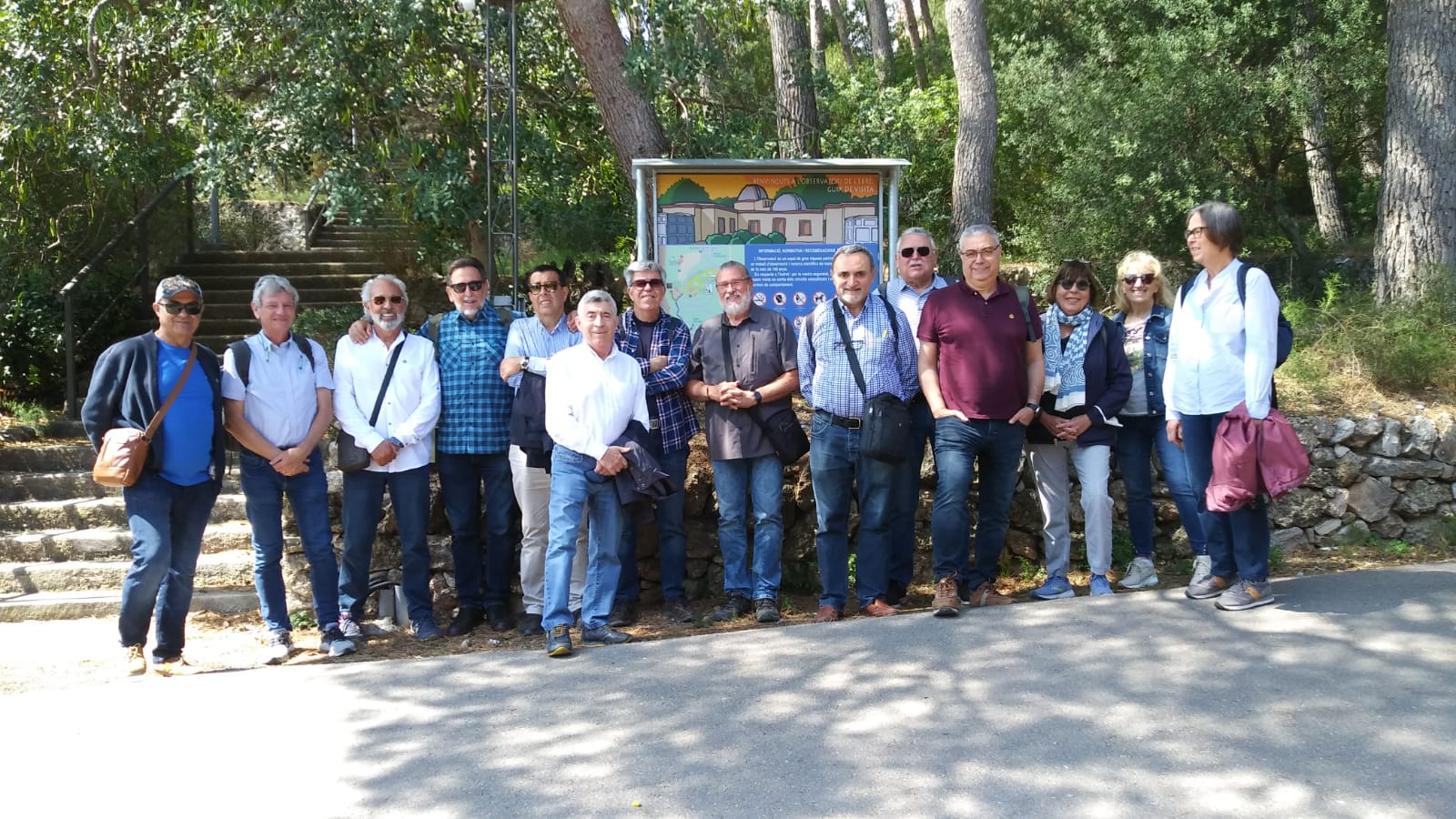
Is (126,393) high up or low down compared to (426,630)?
up

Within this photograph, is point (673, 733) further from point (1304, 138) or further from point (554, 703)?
point (1304, 138)

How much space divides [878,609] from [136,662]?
3.64 m

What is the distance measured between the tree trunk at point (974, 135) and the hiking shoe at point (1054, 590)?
495 cm

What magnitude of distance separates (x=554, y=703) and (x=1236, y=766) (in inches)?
102

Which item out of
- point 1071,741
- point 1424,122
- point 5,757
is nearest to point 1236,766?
point 1071,741

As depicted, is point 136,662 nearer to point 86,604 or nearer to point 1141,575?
point 86,604

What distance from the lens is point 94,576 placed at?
7.49m

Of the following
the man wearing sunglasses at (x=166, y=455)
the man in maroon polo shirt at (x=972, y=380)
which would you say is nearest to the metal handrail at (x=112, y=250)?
the man wearing sunglasses at (x=166, y=455)

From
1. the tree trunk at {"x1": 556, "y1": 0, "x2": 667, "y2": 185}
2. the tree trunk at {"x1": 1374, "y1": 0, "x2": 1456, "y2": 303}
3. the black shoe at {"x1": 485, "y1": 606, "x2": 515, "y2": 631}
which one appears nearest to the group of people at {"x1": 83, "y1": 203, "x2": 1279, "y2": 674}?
the black shoe at {"x1": 485, "y1": 606, "x2": 515, "y2": 631}

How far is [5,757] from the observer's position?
14.8ft

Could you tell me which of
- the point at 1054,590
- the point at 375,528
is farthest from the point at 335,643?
the point at 1054,590

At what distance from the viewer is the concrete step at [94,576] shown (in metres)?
7.44

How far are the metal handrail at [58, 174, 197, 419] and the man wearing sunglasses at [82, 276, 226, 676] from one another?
14.1ft

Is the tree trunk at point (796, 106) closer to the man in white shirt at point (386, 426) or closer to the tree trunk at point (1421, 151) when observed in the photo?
the tree trunk at point (1421, 151)
